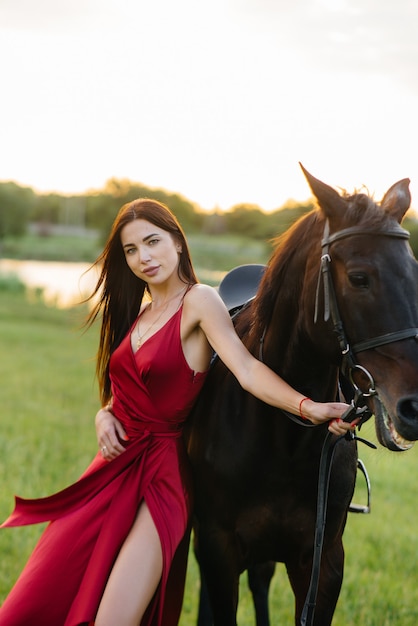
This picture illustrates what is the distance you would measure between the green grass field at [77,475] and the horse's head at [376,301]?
0.38 m

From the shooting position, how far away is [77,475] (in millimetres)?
5918

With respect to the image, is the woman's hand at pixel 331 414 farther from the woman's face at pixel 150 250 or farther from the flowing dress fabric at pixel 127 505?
the woman's face at pixel 150 250

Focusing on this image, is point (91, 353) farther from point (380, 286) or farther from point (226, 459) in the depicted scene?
point (380, 286)

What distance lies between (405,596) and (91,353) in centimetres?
943

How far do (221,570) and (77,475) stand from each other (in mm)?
3486

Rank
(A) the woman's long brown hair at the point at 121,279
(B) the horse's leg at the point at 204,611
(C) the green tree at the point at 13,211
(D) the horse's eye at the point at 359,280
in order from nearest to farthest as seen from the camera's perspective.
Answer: (D) the horse's eye at the point at 359,280
(A) the woman's long brown hair at the point at 121,279
(B) the horse's leg at the point at 204,611
(C) the green tree at the point at 13,211

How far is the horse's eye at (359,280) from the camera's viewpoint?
191 centimetres

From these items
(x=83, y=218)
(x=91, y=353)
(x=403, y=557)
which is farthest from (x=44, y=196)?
(x=403, y=557)

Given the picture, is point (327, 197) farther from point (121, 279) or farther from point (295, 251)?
point (121, 279)

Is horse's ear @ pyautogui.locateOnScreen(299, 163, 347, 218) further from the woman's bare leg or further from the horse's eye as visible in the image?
the woman's bare leg

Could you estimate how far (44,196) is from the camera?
95438 millimetres

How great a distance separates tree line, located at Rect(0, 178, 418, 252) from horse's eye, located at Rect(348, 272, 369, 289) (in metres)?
45.8

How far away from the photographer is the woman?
2420 millimetres

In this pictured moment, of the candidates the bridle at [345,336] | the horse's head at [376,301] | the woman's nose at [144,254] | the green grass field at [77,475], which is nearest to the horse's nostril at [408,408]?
the horse's head at [376,301]
